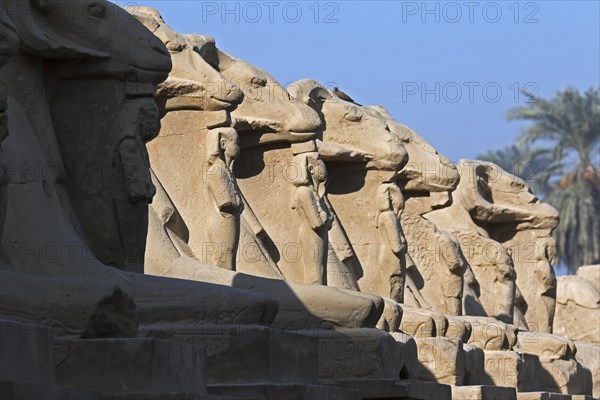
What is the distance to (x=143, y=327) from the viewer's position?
768 centimetres

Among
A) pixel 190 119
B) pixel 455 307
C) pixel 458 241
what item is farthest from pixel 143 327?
pixel 458 241

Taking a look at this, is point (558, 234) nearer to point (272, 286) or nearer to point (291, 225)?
point (291, 225)

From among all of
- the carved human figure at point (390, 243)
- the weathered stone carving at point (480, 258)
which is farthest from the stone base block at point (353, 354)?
the weathered stone carving at point (480, 258)

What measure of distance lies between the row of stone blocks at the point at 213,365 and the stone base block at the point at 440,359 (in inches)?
41.7

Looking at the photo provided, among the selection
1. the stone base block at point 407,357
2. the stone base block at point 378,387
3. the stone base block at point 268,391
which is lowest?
the stone base block at point 268,391

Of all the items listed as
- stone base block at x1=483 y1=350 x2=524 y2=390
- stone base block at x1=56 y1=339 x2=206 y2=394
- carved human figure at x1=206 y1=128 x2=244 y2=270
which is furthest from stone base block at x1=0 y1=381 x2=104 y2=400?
stone base block at x1=483 y1=350 x2=524 y2=390

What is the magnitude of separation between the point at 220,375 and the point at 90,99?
155 cm

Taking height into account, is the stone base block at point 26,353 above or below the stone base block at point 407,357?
below

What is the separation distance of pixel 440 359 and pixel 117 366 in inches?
210

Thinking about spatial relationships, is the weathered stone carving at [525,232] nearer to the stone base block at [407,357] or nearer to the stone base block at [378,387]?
the stone base block at [407,357]

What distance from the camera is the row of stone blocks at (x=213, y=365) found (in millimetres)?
6258

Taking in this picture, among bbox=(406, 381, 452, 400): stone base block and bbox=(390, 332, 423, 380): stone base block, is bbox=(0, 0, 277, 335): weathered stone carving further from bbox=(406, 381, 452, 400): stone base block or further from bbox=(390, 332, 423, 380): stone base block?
bbox=(390, 332, 423, 380): stone base block

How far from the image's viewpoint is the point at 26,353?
20.5 feet

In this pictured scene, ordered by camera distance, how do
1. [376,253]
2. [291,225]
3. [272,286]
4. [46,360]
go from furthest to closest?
[376,253]
[291,225]
[272,286]
[46,360]
